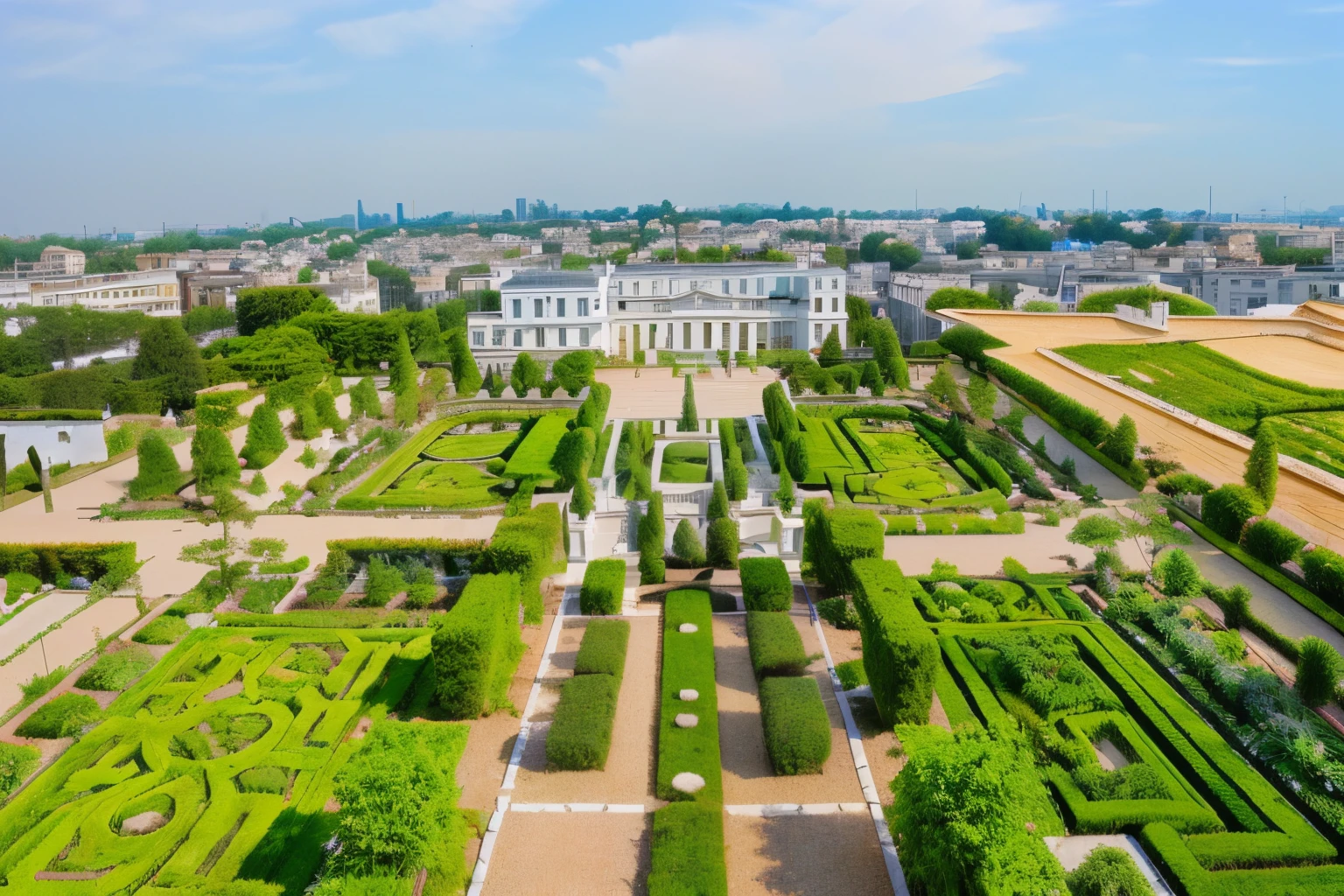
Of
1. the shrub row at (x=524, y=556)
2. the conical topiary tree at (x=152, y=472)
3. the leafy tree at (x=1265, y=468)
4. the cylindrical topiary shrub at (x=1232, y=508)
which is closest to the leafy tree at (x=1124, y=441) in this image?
the cylindrical topiary shrub at (x=1232, y=508)

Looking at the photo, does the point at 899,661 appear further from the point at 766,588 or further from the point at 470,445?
the point at 470,445

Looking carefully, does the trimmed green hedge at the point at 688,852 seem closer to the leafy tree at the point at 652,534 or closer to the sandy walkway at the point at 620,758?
the sandy walkway at the point at 620,758

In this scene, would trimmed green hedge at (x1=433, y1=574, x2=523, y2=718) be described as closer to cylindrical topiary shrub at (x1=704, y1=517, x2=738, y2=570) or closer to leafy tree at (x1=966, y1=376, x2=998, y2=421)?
cylindrical topiary shrub at (x1=704, y1=517, x2=738, y2=570)

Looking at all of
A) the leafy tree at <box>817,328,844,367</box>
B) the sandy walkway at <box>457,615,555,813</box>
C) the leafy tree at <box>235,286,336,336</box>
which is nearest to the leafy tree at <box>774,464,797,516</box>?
the sandy walkway at <box>457,615,555,813</box>

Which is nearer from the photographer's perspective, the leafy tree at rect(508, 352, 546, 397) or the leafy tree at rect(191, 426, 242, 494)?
the leafy tree at rect(191, 426, 242, 494)

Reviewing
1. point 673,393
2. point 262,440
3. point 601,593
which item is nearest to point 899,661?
point 601,593

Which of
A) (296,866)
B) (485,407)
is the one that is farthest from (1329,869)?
(485,407)
